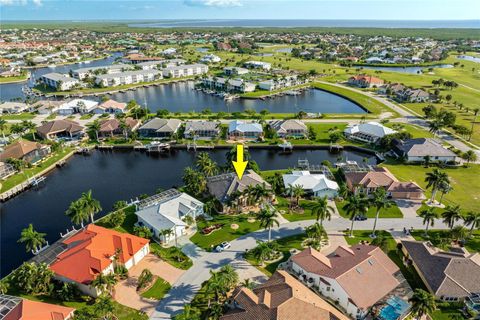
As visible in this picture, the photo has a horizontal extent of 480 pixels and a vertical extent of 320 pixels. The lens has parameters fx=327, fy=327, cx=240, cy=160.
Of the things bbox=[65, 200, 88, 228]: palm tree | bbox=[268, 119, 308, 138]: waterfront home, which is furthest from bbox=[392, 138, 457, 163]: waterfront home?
bbox=[65, 200, 88, 228]: palm tree

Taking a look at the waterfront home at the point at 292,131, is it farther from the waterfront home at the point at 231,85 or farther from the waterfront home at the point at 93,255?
the waterfront home at the point at 93,255

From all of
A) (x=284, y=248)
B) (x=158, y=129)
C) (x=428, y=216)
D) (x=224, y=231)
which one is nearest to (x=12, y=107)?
(x=158, y=129)

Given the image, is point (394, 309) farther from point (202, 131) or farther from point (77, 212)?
point (202, 131)

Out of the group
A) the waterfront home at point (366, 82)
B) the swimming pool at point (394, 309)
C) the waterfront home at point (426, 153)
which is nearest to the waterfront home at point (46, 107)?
the waterfront home at point (426, 153)

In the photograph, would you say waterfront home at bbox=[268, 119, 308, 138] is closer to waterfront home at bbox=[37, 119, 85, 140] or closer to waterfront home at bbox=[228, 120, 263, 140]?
waterfront home at bbox=[228, 120, 263, 140]

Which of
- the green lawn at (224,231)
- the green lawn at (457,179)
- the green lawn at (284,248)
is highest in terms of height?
the green lawn at (457,179)

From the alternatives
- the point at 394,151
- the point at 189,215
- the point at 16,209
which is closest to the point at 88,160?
the point at 16,209

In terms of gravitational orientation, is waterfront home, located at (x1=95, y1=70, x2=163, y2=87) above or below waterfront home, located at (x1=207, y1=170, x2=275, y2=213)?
above
